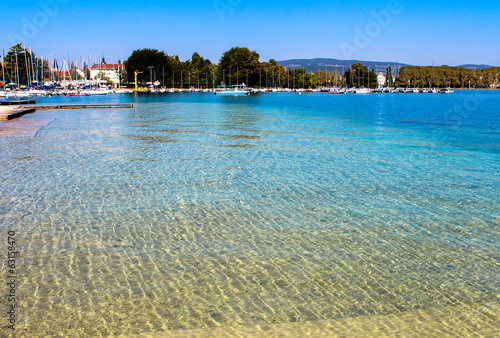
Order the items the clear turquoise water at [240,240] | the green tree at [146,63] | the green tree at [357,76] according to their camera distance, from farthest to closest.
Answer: the green tree at [357,76] < the green tree at [146,63] < the clear turquoise water at [240,240]

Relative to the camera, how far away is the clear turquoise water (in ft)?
16.0

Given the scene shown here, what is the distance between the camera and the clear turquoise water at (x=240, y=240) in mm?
4871

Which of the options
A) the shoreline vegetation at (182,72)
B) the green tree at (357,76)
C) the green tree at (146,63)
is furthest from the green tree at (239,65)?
the green tree at (357,76)

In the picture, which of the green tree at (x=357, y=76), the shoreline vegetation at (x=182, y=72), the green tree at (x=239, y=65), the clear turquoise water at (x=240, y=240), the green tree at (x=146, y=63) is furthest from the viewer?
the green tree at (x=357, y=76)

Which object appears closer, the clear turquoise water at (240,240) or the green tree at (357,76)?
the clear turquoise water at (240,240)

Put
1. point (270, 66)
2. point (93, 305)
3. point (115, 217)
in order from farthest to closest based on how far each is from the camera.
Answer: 1. point (270, 66)
2. point (115, 217)
3. point (93, 305)

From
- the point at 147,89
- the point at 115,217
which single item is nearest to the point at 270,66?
the point at 147,89

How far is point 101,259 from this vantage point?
604 cm

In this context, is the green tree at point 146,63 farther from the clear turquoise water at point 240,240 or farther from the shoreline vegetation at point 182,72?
the clear turquoise water at point 240,240

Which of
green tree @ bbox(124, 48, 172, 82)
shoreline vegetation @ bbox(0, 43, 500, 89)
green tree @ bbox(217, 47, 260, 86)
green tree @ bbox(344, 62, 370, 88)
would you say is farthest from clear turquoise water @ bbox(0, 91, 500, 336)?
green tree @ bbox(344, 62, 370, 88)

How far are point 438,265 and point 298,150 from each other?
11.0m

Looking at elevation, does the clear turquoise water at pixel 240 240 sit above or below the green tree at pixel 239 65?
below

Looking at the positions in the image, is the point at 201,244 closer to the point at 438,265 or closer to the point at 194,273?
the point at 194,273

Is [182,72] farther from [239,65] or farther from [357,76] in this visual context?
[357,76]
